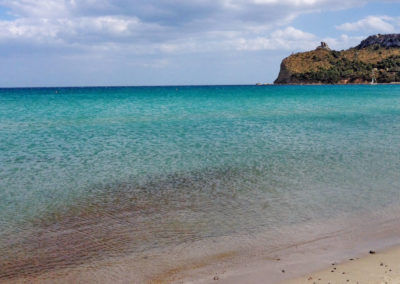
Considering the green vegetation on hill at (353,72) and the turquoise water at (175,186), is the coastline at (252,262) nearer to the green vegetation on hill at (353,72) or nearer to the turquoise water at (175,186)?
the turquoise water at (175,186)

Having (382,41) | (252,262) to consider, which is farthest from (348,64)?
(252,262)

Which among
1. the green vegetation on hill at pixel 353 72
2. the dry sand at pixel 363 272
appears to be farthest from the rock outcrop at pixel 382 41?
the dry sand at pixel 363 272

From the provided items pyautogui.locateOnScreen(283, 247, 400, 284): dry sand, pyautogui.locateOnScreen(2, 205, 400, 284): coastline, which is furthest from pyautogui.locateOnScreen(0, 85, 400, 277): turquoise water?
pyautogui.locateOnScreen(283, 247, 400, 284): dry sand

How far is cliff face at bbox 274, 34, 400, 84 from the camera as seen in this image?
506 feet

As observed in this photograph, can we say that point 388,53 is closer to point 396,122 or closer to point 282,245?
point 396,122

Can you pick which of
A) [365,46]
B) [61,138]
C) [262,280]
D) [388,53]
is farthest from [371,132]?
[365,46]

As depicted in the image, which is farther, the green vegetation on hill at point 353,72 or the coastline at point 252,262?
the green vegetation on hill at point 353,72

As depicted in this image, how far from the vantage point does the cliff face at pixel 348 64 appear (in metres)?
154

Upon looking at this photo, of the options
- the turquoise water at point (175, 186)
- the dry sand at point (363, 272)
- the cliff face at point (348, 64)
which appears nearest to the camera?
the dry sand at point (363, 272)

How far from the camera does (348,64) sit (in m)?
165

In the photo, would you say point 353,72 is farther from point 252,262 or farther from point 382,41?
point 252,262

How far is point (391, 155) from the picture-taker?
16.2 meters

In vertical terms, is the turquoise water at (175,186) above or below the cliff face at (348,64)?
below

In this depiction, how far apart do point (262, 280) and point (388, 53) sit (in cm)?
18386
